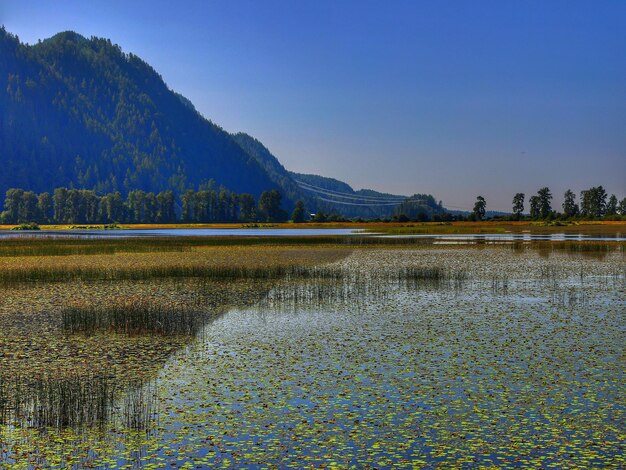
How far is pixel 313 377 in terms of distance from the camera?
639 inches

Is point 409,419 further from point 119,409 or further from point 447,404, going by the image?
point 119,409

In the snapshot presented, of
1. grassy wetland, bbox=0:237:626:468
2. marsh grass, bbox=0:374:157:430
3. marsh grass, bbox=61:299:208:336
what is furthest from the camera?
marsh grass, bbox=61:299:208:336

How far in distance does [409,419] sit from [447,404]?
1.37 m

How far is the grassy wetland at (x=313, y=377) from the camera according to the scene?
11180 millimetres

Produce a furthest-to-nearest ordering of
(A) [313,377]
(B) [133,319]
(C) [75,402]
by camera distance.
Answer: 1. (B) [133,319]
2. (A) [313,377]
3. (C) [75,402]

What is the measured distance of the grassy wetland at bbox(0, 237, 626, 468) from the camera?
36.7 ft

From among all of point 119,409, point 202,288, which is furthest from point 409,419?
point 202,288

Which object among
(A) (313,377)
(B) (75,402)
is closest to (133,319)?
(A) (313,377)

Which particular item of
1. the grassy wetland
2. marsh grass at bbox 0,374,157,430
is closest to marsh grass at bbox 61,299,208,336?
the grassy wetland

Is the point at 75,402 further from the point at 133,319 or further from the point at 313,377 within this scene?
the point at 133,319

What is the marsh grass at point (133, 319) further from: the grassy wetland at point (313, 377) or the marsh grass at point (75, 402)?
the marsh grass at point (75, 402)

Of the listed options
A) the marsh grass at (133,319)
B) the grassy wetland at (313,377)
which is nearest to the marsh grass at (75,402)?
the grassy wetland at (313,377)

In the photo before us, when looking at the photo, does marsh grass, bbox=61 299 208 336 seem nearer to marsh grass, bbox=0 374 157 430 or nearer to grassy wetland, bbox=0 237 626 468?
grassy wetland, bbox=0 237 626 468

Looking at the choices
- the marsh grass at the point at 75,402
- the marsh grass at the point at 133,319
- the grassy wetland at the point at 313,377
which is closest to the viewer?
the grassy wetland at the point at 313,377
